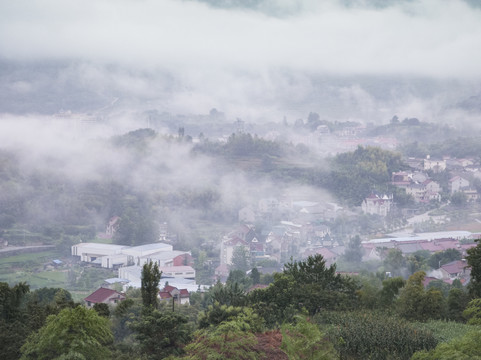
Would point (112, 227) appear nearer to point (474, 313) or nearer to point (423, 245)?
point (423, 245)

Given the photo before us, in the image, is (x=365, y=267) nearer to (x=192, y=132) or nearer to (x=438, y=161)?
(x=438, y=161)

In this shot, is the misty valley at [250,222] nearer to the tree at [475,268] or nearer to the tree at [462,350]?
the tree at [475,268]

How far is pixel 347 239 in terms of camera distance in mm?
28969

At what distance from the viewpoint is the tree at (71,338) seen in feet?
13.4

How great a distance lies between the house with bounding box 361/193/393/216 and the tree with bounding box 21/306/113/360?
101ft

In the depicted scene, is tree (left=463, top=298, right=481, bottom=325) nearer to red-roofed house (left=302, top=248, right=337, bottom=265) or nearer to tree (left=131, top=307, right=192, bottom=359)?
tree (left=131, top=307, right=192, bottom=359)

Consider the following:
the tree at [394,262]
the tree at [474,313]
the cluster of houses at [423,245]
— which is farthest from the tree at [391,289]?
the cluster of houses at [423,245]

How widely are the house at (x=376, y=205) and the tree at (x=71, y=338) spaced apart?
3083 cm

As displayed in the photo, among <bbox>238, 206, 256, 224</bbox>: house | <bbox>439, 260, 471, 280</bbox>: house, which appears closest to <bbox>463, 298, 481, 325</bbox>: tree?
<bbox>439, 260, 471, 280</bbox>: house

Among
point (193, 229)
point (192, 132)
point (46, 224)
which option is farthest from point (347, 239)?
point (192, 132)

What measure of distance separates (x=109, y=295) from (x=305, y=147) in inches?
1394

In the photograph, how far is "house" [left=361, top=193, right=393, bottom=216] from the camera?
1340 inches

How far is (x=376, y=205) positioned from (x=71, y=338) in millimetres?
31243

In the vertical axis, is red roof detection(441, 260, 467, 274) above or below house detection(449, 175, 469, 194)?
below
